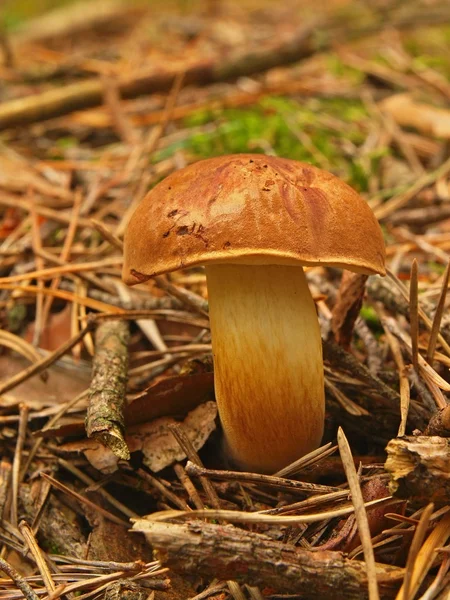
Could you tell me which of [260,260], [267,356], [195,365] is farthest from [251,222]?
[195,365]

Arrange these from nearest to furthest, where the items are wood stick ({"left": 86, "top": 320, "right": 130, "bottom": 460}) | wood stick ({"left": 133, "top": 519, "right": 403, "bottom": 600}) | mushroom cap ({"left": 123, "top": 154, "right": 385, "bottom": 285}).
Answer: wood stick ({"left": 133, "top": 519, "right": 403, "bottom": 600}), mushroom cap ({"left": 123, "top": 154, "right": 385, "bottom": 285}), wood stick ({"left": 86, "top": 320, "right": 130, "bottom": 460})

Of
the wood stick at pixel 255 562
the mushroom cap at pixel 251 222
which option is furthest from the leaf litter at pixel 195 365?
the mushroom cap at pixel 251 222

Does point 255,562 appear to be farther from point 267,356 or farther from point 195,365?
point 195,365

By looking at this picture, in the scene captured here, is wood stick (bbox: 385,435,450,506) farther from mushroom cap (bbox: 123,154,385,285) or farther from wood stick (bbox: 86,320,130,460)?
wood stick (bbox: 86,320,130,460)

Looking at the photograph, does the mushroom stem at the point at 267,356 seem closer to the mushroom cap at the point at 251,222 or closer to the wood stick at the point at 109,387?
the mushroom cap at the point at 251,222

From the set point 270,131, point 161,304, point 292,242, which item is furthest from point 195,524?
point 270,131

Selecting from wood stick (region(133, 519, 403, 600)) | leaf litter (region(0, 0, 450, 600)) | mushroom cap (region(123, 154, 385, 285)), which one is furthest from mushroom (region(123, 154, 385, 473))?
wood stick (region(133, 519, 403, 600))
